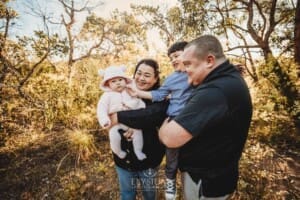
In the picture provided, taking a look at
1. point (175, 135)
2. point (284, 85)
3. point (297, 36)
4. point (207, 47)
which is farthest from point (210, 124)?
point (297, 36)

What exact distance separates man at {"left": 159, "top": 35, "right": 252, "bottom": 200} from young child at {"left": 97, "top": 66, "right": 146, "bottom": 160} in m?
0.41

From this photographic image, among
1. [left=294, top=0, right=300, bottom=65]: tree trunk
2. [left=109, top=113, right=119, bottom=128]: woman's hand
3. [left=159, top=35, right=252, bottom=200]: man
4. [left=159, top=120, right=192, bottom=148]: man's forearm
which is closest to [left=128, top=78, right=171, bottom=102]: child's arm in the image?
[left=109, top=113, right=119, bottom=128]: woman's hand

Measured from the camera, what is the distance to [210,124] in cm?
121

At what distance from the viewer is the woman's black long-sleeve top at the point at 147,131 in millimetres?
1639

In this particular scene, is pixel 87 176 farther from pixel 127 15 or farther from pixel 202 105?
pixel 127 15

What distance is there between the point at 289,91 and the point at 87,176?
437cm

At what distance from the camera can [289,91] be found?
5320 millimetres

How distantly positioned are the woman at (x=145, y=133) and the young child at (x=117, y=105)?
0.04 meters

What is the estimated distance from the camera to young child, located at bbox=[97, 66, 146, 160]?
70.6 inches

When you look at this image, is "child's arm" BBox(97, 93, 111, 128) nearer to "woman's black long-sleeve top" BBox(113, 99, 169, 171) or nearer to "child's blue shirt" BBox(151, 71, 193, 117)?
"woman's black long-sleeve top" BBox(113, 99, 169, 171)

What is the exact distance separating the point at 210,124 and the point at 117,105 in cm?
82

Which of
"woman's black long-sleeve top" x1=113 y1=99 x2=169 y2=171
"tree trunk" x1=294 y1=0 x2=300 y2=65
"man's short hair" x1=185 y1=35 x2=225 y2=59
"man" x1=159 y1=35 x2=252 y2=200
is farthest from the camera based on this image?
"tree trunk" x1=294 y1=0 x2=300 y2=65

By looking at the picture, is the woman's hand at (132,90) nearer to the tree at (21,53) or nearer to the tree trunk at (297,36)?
the tree at (21,53)

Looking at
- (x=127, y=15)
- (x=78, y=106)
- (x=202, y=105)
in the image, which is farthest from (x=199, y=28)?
(x=127, y=15)
